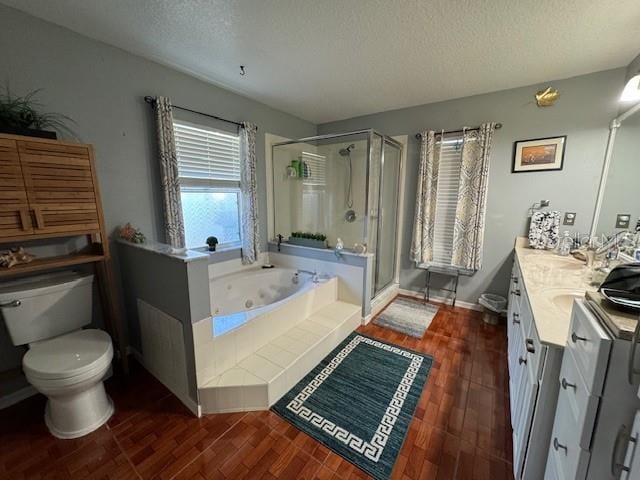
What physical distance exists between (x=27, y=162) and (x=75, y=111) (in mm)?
584

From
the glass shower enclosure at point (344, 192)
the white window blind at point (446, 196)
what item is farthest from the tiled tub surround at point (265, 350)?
the white window blind at point (446, 196)

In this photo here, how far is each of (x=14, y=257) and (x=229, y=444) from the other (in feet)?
5.60

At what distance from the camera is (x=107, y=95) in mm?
1970

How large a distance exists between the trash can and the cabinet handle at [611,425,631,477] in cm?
236

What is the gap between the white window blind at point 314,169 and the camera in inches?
135

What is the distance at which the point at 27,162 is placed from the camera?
1.49m

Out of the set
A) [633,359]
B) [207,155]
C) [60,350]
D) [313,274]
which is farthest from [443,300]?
[60,350]

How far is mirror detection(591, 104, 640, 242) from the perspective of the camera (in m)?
1.93

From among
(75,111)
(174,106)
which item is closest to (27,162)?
(75,111)

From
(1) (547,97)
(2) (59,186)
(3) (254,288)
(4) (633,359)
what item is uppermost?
(1) (547,97)

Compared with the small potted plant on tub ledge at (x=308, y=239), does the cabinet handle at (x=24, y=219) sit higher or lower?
higher

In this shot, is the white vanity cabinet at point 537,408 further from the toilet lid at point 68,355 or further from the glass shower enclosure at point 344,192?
the toilet lid at point 68,355

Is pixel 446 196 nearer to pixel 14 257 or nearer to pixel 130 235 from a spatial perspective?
pixel 130 235

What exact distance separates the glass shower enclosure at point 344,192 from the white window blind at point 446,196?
0.51m
